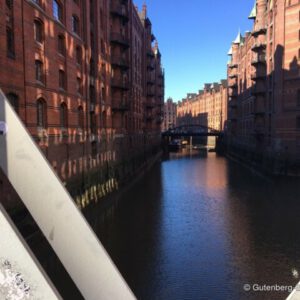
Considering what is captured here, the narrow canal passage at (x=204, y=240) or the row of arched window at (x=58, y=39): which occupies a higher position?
the row of arched window at (x=58, y=39)

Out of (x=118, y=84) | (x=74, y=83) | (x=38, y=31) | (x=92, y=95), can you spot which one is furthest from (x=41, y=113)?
(x=118, y=84)

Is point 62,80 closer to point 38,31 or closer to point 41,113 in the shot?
point 38,31

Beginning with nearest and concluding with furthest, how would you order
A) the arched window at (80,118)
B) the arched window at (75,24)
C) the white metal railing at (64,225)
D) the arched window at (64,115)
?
the white metal railing at (64,225), the arched window at (64,115), the arched window at (75,24), the arched window at (80,118)

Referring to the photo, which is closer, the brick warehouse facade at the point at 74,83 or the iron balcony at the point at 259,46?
the brick warehouse facade at the point at 74,83

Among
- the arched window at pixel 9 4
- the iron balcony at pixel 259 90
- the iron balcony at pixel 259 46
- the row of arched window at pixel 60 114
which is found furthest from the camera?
the iron balcony at pixel 259 90

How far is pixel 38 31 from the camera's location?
14.9 metres

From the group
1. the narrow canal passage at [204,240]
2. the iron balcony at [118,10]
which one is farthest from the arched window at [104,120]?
the iron balcony at [118,10]

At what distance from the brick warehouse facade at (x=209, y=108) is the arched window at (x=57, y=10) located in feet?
182

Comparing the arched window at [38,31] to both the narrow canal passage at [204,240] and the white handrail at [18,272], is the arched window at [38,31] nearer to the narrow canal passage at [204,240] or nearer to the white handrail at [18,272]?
the narrow canal passage at [204,240]

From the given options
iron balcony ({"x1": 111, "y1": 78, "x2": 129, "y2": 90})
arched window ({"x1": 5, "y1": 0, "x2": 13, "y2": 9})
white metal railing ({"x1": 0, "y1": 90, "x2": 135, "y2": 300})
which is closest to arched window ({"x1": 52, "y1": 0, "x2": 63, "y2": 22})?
arched window ({"x1": 5, "y1": 0, "x2": 13, "y2": 9})

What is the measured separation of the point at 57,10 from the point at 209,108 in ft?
233

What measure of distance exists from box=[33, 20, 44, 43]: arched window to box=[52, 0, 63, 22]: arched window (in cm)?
176

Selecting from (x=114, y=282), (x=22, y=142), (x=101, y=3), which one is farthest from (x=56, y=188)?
(x=101, y=3)

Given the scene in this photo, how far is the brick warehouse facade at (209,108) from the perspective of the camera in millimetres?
73375
